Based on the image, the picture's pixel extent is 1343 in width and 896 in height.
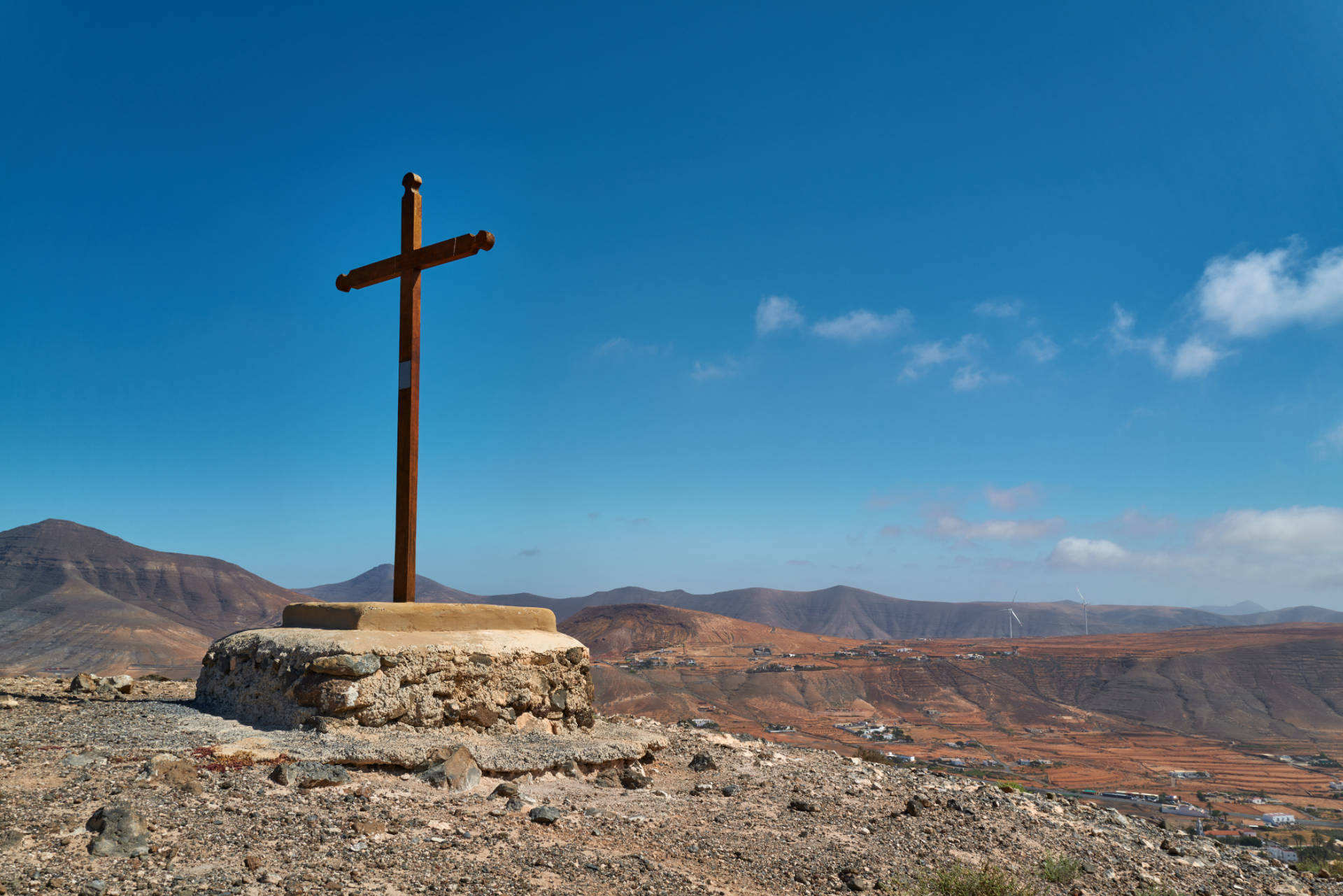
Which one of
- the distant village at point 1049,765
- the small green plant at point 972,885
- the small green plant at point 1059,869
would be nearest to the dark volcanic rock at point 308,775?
the small green plant at point 972,885

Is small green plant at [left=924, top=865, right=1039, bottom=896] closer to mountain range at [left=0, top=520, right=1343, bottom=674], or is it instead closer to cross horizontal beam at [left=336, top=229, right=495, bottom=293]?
cross horizontal beam at [left=336, top=229, right=495, bottom=293]

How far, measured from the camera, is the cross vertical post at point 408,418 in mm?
8539

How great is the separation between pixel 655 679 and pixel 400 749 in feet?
170

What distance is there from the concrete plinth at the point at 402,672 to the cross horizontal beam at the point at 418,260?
12.9 ft

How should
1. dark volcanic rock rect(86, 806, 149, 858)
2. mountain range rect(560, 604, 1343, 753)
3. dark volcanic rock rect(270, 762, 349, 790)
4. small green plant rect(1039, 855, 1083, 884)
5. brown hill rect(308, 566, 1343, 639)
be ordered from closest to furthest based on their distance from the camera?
1. dark volcanic rock rect(86, 806, 149, 858)
2. dark volcanic rock rect(270, 762, 349, 790)
3. small green plant rect(1039, 855, 1083, 884)
4. mountain range rect(560, 604, 1343, 753)
5. brown hill rect(308, 566, 1343, 639)

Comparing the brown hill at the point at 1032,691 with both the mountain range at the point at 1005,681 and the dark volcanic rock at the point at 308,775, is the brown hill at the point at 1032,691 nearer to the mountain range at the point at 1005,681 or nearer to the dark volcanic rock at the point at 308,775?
the mountain range at the point at 1005,681

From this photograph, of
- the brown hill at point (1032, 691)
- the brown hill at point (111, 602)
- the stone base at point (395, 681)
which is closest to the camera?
the stone base at point (395, 681)

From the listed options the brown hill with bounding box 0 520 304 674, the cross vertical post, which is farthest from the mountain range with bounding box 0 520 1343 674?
the cross vertical post

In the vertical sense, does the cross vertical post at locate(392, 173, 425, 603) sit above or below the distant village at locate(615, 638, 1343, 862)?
above

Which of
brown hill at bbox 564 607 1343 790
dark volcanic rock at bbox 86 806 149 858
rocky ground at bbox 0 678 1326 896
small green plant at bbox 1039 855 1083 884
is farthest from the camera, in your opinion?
brown hill at bbox 564 607 1343 790

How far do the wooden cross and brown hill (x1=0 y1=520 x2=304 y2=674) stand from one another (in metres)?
47.8

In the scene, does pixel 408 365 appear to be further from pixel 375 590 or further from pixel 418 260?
pixel 375 590

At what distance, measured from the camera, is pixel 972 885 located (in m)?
5.29

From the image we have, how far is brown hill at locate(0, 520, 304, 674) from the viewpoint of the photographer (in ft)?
173
